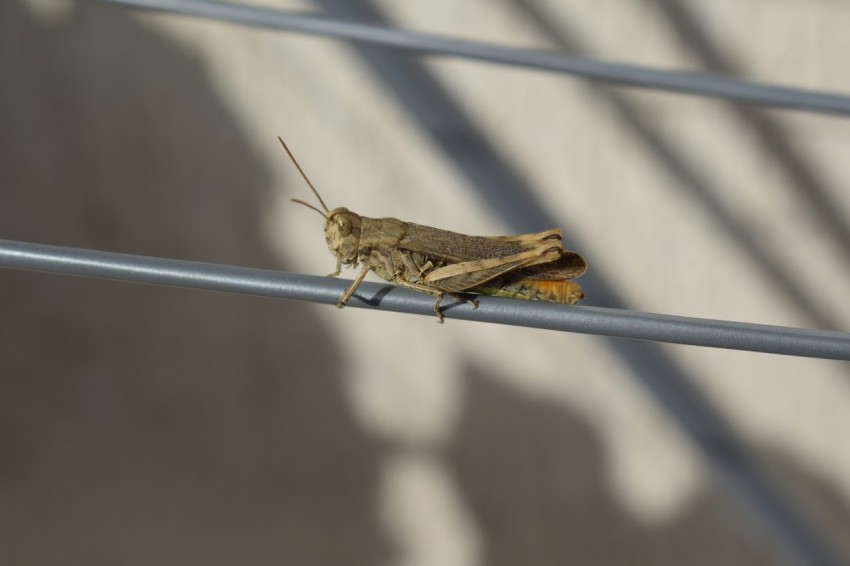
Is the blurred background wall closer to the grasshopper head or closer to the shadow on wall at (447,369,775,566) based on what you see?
the shadow on wall at (447,369,775,566)

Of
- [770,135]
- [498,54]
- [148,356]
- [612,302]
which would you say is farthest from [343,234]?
[148,356]

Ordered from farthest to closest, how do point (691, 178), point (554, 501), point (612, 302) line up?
point (554, 501), point (691, 178), point (612, 302)

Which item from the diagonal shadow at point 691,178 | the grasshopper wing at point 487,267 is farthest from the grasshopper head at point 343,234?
the diagonal shadow at point 691,178

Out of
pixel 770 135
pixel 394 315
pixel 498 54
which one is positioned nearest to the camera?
pixel 498 54

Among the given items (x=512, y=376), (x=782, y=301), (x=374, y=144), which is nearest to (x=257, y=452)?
(x=512, y=376)

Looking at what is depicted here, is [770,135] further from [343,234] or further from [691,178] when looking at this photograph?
[343,234]

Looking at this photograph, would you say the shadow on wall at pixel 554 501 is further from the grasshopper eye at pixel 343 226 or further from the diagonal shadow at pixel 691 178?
the grasshopper eye at pixel 343 226

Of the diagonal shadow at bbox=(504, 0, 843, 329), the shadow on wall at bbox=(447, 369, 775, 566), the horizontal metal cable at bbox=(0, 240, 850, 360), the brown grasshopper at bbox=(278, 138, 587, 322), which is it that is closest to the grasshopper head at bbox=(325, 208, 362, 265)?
the brown grasshopper at bbox=(278, 138, 587, 322)
